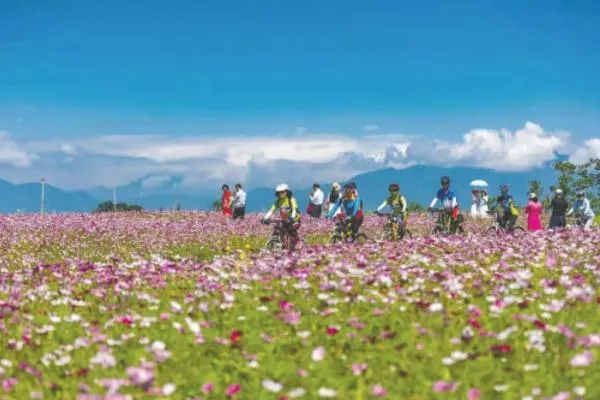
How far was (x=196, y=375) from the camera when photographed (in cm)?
669

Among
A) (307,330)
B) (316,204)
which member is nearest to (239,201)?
(316,204)

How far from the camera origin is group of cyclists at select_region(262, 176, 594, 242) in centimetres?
1816

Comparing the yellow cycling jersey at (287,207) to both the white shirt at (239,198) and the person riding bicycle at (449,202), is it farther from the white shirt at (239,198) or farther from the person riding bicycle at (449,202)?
the white shirt at (239,198)

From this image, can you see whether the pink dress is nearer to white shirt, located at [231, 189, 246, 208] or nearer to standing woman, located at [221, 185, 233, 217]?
white shirt, located at [231, 189, 246, 208]

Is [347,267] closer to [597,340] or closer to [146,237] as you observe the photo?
[597,340]

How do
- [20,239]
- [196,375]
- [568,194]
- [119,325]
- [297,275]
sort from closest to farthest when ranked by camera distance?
1. [196,375]
2. [119,325]
3. [297,275]
4. [20,239]
5. [568,194]

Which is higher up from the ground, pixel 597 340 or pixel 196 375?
pixel 597 340

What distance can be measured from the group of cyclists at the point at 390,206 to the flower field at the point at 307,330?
16.8 ft

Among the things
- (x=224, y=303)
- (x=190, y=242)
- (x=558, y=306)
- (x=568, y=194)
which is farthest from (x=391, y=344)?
(x=568, y=194)

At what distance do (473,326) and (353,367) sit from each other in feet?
6.00

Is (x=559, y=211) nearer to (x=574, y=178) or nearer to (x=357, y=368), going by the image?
(x=357, y=368)

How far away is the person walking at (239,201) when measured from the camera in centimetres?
3544

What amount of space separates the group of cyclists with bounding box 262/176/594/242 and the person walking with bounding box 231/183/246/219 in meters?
13.3

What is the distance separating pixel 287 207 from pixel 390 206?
455cm
